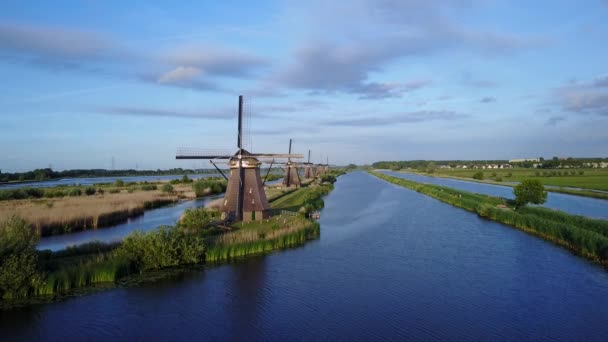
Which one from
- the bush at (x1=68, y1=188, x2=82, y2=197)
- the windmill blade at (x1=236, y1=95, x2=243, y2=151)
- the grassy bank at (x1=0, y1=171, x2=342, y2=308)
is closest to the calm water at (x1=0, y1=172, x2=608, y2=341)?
the grassy bank at (x1=0, y1=171, x2=342, y2=308)

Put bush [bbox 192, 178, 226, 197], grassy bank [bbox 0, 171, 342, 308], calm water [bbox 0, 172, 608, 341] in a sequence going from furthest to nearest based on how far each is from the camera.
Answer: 1. bush [bbox 192, 178, 226, 197]
2. grassy bank [bbox 0, 171, 342, 308]
3. calm water [bbox 0, 172, 608, 341]

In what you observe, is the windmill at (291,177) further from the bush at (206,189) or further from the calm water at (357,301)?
the calm water at (357,301)

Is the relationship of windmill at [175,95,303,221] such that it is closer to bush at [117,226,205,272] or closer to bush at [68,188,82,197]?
bush at [117,226,205,272]

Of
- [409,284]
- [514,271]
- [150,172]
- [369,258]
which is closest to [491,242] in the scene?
[514,271]

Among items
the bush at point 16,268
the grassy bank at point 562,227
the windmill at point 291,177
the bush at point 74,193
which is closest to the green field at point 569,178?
the grassy bank at point 562,227

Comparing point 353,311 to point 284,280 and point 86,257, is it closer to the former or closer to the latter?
point 284,280
